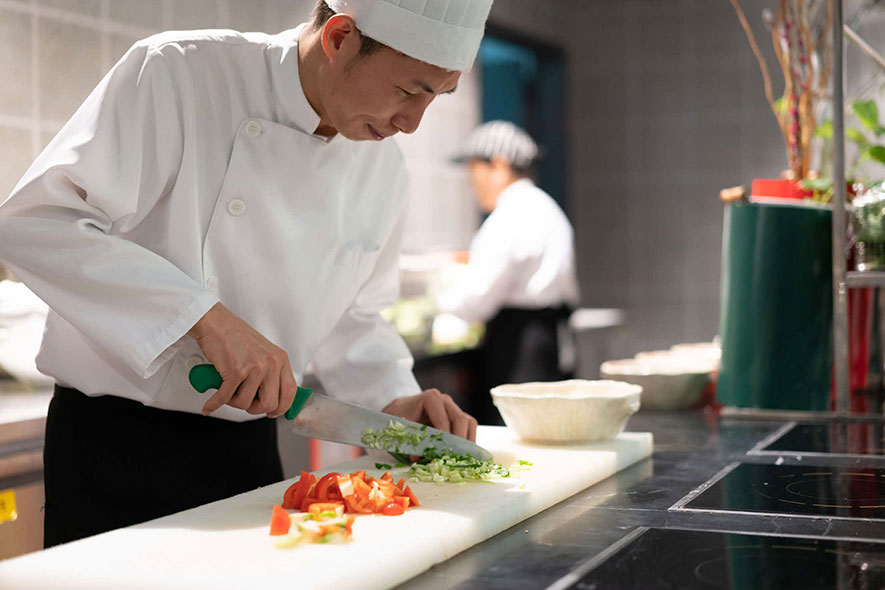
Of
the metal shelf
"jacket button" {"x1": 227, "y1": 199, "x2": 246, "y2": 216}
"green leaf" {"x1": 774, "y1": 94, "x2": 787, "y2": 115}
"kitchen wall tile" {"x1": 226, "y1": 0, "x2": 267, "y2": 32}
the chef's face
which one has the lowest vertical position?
the metal shelf

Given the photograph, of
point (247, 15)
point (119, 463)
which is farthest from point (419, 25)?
point (247, 15)

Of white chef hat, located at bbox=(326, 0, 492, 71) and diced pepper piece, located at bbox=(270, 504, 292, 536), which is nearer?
diced pepper piece, located at bbox=(270, 504, 292, 536)

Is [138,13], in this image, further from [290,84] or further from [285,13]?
[290,84]

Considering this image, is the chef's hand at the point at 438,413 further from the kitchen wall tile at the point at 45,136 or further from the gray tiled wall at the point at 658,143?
the gray tiled wall at the point at 658,143

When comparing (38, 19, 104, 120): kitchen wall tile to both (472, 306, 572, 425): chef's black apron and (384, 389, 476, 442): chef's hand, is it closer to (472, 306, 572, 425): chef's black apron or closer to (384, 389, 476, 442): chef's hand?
(384, 389, 476, 442): chef's hand

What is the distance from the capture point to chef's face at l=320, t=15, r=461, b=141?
1423 mm

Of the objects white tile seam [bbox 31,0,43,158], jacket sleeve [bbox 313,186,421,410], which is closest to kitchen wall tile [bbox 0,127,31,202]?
white tile seam [bbox 31,0,43,158]

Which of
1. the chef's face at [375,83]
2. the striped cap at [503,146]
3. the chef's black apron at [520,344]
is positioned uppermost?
the striped cap at [503,146]

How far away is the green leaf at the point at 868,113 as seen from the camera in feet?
6.98

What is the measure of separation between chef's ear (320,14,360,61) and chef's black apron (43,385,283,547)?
22.8 inches

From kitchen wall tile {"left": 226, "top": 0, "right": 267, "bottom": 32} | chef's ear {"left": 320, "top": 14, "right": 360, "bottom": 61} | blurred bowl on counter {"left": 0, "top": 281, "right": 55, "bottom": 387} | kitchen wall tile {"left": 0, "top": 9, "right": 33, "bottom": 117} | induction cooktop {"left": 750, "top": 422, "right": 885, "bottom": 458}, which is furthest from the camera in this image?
kitchen wall tile {"left": 226, "top": 0, "right": 267, "bottom": 32}

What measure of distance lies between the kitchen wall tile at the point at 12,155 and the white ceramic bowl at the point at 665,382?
166 centimetres

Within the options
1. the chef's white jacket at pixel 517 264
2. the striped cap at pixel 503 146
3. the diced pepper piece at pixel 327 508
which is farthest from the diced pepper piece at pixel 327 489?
the striped cap at pixel 503 146

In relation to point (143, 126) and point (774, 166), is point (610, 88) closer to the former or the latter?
point (774, 166)
